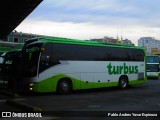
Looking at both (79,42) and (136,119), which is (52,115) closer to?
(136,119)

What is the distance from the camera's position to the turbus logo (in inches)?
918

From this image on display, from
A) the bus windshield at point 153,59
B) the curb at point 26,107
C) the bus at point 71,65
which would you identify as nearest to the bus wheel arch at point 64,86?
the bus at point 71,65

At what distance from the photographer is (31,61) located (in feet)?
64.1

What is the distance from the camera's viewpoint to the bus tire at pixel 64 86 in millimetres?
20156

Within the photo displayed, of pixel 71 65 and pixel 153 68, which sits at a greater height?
pixel 71 65

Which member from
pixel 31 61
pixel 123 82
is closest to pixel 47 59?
pixel 31 61

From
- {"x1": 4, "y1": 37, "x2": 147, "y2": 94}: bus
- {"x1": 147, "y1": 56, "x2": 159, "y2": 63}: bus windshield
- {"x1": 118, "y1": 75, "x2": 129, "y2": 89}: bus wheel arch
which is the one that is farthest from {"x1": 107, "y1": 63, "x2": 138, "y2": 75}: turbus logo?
{"x1": 147, "y1": 56, "x2": 159, "y2": 63}: bus windshield

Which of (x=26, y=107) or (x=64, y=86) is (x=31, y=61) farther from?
(x=26, y=107)

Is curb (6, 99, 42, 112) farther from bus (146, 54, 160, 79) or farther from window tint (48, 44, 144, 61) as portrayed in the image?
bus (146, 54, 160, 79)

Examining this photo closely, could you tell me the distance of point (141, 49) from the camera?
86.3 ft

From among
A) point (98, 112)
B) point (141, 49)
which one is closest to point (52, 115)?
point (98, 112)

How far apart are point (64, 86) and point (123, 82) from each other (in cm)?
562

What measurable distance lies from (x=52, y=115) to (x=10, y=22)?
20.5 metres

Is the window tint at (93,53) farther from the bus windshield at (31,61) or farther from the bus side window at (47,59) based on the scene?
the bus windshield at (31,61)
